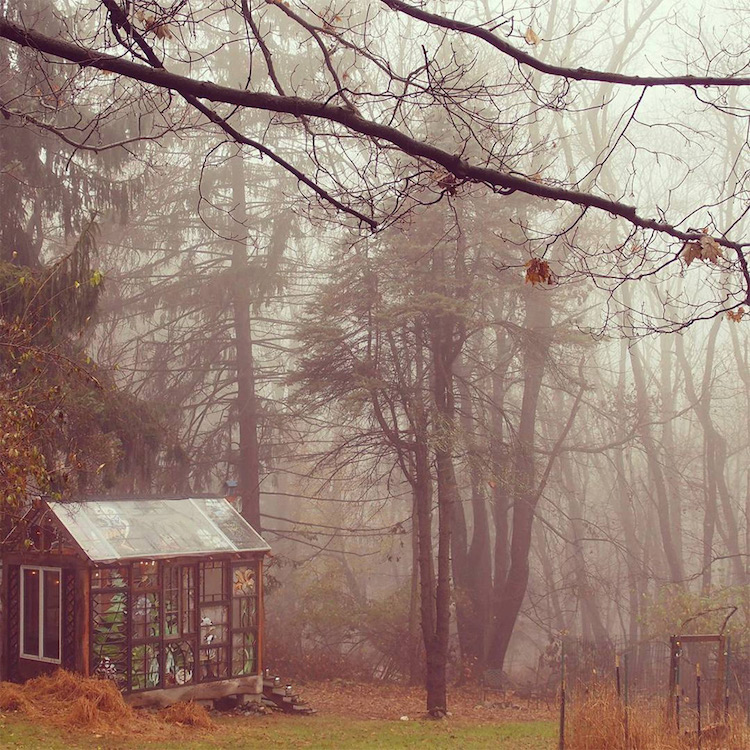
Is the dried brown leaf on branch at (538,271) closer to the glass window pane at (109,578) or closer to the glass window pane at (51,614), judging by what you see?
the glass window pane at (109,578)

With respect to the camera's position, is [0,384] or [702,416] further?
[702,416]

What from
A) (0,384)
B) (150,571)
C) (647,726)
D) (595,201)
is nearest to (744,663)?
(647,726)

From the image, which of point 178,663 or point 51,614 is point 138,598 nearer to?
point 178,663

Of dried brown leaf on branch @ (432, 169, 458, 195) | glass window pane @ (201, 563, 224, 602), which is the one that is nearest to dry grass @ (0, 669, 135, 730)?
glass window pane @ (201, 563, 224, 602)

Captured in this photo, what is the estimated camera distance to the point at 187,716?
40.9 ft

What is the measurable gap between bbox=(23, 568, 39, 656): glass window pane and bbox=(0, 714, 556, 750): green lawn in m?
2.44

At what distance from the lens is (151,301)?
21.5m

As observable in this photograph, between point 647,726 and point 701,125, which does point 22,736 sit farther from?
point 701,125

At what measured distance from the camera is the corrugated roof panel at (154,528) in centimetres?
1282

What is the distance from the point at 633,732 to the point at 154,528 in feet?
23.5

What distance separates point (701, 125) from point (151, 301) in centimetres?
1614

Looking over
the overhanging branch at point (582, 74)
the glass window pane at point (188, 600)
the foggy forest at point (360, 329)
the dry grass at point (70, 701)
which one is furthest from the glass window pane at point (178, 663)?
the overhanging branch at point (582, 74)

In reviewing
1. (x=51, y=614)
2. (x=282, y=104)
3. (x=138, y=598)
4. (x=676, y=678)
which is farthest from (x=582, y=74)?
(x=51, y=614)

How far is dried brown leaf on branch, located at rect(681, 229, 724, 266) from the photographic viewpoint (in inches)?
158
